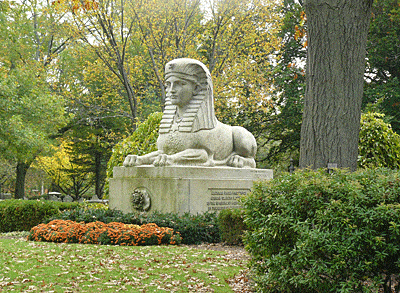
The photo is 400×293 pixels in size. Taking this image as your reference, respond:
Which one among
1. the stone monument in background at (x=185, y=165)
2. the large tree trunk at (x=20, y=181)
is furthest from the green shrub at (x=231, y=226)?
the large tree trunk at (x=20, y=181)

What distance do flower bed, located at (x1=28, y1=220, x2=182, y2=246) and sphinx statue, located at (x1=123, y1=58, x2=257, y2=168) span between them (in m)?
1.95

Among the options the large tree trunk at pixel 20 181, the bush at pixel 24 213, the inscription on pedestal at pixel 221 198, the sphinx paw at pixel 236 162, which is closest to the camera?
the inscription on pedestal at pixel 221 198

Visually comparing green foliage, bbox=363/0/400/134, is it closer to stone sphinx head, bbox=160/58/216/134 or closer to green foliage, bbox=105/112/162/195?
green foliage, bbox=105/112/162/195

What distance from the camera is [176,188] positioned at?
33.4ft

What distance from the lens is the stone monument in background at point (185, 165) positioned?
10.3m

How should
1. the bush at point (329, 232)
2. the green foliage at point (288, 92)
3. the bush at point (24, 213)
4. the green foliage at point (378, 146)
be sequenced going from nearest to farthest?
the bush at point (329, 232) < the bush at point (24, 213) < the green foliage at point (378, 146) < the green foliage at point (288, 92)

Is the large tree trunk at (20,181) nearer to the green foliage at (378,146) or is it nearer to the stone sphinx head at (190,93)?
the stone sphinx head at (190,93)

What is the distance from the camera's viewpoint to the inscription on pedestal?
424 inches

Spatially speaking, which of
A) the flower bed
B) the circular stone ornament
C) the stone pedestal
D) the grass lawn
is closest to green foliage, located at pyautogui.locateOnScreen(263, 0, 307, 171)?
the stone pedestal

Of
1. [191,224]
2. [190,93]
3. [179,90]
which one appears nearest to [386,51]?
[190,93]

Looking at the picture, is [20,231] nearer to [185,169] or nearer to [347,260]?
[185,169]

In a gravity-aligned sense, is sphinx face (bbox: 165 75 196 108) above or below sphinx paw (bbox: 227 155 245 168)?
above

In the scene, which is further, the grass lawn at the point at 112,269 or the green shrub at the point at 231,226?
the green shrub at the point at 231,226

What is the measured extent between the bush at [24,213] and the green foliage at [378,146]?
9.73 metres
